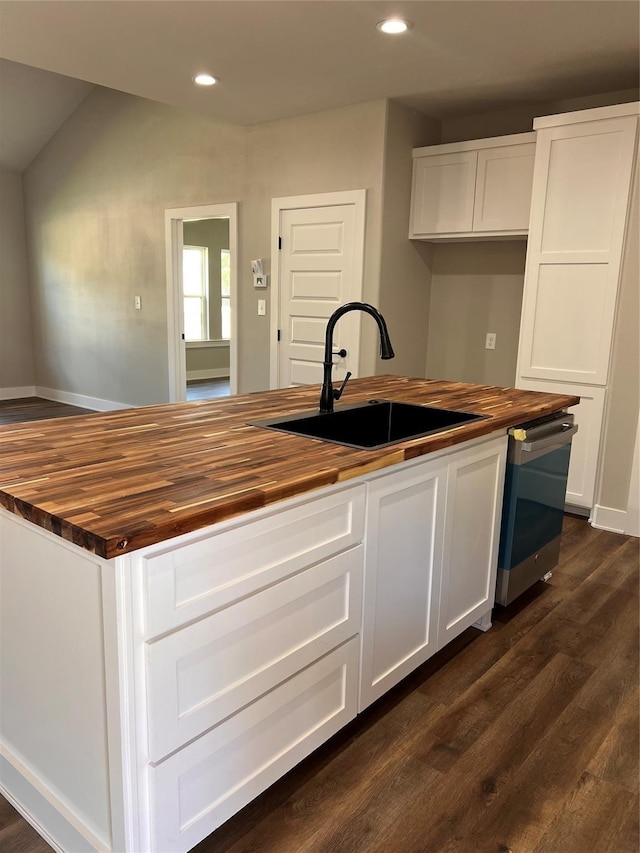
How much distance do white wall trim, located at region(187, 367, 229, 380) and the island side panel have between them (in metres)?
7.88

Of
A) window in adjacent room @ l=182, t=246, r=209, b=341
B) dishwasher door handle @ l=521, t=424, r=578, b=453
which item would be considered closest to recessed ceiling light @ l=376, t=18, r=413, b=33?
dishwasher door handle @ l=521, t=424, r=578, b=453

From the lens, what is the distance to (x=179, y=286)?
5711 mm

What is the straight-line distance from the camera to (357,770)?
5.76ft

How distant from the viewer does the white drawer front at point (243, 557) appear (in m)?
1.18

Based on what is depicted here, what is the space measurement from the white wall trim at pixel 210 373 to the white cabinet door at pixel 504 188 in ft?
19.5

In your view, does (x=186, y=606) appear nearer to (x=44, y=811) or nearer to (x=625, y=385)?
(x=44, y=811)

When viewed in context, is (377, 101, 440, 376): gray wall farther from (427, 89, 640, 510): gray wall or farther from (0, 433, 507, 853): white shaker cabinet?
(0, 433, 507, 853): white shaker cabinet

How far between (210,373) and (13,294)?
3037mm

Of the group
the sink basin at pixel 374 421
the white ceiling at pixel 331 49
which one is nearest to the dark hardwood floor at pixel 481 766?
the sink basin at pixel 374 421

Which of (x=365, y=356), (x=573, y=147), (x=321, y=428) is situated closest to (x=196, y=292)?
(x=365, y=356)

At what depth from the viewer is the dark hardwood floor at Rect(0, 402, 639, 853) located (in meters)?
1.55

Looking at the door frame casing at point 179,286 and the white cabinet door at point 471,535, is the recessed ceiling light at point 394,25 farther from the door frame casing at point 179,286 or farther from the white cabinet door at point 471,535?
the door frame casing at point 179,286

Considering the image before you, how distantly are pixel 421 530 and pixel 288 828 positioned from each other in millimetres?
874

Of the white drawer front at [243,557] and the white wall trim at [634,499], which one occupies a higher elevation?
the white drawer front at [243,557]
